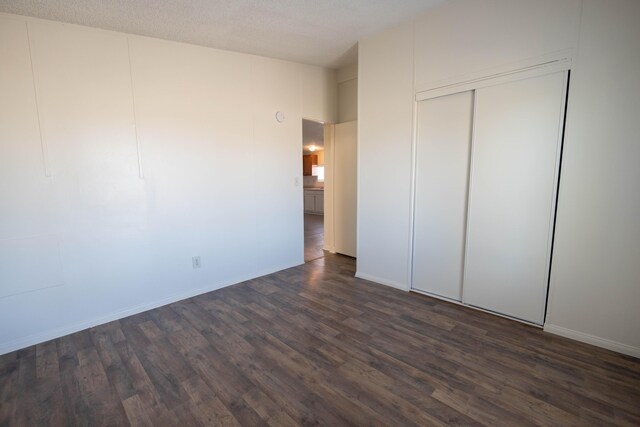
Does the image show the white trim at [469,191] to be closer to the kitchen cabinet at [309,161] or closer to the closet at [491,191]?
the closet at [491,191]

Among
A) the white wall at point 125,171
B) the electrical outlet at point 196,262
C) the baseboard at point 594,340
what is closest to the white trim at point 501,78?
the white wall at point 125,171

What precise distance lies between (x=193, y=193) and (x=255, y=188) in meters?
0.77

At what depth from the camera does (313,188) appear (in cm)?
1045

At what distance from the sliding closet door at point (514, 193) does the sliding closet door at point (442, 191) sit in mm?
118

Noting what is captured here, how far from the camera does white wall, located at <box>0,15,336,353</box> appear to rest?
2363 millimetres

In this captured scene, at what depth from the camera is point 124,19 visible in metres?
2.54

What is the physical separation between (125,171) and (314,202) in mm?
7466

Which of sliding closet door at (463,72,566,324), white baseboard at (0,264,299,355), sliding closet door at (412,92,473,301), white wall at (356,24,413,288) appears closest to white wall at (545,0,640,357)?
sliding closet door at (463,72,566,324)

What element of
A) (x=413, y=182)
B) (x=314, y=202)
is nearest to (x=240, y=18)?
(x=413, y=182)

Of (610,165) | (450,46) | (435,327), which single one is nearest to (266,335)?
(435,327)

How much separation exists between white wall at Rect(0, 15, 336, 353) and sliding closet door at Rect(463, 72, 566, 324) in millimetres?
2416

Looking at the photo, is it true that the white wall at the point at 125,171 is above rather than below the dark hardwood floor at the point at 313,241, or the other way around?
above

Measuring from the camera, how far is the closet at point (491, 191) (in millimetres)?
2371

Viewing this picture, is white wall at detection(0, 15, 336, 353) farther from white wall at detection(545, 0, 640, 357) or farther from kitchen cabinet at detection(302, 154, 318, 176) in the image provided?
kitchen cabinet at detection(302, 154, 318, 176)
